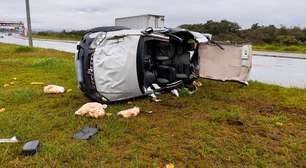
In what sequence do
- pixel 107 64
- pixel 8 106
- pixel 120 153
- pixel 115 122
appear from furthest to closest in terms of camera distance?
pixel 8 106 → pixel 107 64 → pixel 115 122 → pixel 120 153

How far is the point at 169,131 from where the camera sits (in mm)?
4039

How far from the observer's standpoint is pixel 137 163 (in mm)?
3107

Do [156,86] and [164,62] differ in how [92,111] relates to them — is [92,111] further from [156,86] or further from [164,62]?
[164,62]

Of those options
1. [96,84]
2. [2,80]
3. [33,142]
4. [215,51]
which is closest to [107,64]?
[96,84]

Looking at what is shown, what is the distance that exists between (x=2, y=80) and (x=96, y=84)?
400cm

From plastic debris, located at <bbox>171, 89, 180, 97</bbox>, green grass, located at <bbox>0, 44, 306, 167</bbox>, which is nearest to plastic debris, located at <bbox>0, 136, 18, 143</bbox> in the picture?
green grass, located at <bbox>0, 44, 306, 167</bbox>

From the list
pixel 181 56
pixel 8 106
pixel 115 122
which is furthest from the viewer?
pixel 181 56

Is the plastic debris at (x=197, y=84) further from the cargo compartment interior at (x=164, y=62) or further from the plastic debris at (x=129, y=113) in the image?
the plastic debris at (x=129, y=113)

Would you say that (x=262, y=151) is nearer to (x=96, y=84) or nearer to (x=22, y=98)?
(x=96, y=84)

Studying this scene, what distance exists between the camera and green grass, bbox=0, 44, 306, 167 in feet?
10.6

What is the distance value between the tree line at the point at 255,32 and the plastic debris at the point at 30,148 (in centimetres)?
2834

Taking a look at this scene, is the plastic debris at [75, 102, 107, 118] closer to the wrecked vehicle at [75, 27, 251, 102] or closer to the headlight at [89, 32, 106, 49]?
the wrecked vehicle at [75, 27, 251, 102]

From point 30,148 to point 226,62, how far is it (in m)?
4.09

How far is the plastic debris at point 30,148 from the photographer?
3277 mm
